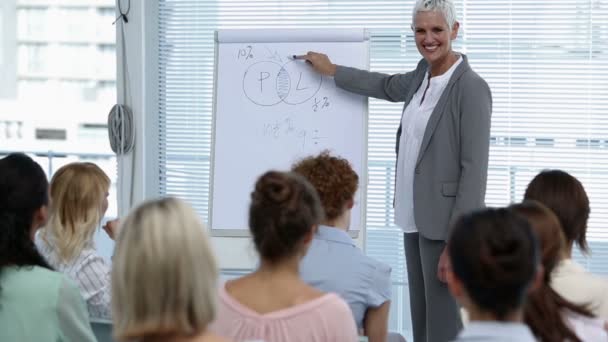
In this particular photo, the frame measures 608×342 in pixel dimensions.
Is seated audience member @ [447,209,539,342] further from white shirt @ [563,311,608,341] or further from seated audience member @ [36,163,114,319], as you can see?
seated audience member @ [36,163,114,319]

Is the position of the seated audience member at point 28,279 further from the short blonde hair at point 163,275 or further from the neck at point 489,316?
the neck at point 489,316

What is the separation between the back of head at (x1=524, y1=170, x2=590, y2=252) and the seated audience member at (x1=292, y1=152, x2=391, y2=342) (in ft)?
1.59

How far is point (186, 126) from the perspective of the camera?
13.6 feet

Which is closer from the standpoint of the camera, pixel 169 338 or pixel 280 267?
pixel 169 338

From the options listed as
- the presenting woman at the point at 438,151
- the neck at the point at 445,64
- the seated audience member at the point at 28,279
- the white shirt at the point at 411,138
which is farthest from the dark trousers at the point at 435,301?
the seated audience member at the point at 28,279

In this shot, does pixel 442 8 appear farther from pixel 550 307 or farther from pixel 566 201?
pixel 550 307

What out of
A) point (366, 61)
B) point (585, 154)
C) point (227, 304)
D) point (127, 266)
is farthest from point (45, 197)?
point (585, 154)

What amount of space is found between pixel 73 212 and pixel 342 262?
0.90 m

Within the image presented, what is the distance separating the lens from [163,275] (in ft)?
4.55

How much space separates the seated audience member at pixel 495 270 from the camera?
145cm

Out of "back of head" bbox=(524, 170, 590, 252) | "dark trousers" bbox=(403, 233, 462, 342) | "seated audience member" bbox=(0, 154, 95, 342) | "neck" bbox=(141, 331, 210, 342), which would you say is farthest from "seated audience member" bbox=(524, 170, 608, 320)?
"seated audience member" bbox=(0, 154, 95, 342)

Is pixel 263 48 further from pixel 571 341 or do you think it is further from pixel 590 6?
pixel 571 341

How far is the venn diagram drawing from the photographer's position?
3561 millimetres

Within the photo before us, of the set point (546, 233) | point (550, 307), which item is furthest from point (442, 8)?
point (550, 307)
